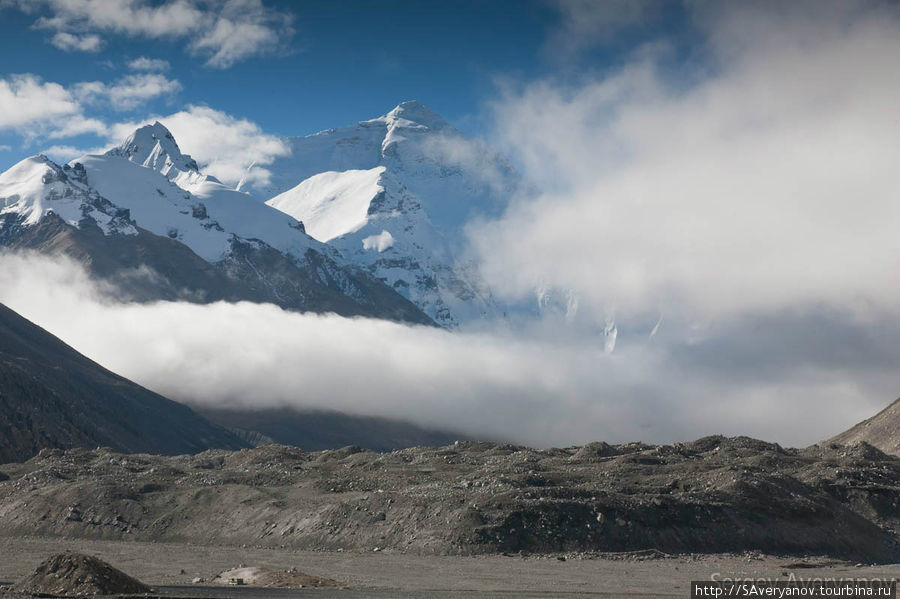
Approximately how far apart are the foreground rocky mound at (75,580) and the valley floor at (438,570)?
2.56 meters

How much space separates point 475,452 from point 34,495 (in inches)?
1897

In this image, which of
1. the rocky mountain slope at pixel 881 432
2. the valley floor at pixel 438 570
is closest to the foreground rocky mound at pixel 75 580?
the valley floor at pixel 438 570

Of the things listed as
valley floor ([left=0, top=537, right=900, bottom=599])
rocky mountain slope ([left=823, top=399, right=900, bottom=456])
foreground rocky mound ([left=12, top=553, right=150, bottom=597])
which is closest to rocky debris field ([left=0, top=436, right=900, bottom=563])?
valley floor ([left=0, top=537, right=900, bottom=599])

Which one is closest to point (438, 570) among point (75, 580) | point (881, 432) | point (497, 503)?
point (497, 503)

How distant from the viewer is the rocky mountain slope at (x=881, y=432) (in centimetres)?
15038

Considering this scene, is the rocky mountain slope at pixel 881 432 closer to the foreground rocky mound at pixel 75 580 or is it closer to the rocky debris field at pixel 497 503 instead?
the rocky debris field at pixel 497 503

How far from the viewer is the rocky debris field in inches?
2933

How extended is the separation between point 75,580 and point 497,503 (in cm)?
3517

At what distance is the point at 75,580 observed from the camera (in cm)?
4934

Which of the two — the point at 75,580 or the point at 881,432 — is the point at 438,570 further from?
the point at 881,432

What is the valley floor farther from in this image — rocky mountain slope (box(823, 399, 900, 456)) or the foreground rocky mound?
rocky mountain slope (box(823, 399, 900, 456))

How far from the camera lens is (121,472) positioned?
108 meters

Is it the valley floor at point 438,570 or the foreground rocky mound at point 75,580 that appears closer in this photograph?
the foreground rocky mound at point 75,580

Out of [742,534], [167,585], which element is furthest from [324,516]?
[742,534]
